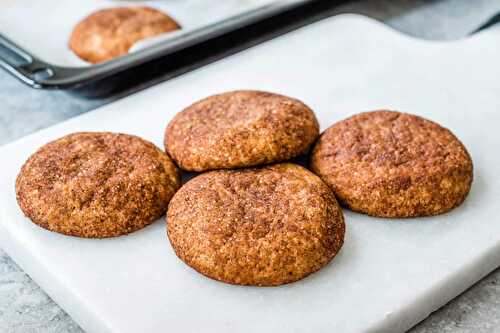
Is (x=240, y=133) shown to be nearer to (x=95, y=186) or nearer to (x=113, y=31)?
(x=95, y=186)

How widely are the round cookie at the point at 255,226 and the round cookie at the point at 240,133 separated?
4 centimetres

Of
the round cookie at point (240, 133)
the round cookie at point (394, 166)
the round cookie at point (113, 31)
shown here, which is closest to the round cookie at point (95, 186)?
the round cookie at point (240, 133)

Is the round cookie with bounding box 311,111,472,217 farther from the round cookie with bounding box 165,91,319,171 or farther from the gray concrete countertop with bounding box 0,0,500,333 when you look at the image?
the gray concrete countertop with bounding box 0,0,500,333

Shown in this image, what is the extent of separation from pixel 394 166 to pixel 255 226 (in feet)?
1.05

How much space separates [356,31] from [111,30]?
0.73 metres

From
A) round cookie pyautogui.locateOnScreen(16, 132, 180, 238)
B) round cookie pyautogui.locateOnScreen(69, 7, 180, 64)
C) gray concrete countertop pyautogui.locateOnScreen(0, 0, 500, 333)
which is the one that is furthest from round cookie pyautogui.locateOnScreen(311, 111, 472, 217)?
round cookie pyautogui.locateOnScreen(69, 7, 180, 64)

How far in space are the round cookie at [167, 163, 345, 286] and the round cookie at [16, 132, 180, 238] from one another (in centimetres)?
6

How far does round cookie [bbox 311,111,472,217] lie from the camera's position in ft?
4.32

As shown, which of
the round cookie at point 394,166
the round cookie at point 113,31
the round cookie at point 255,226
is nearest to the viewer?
the round cookie at point 255,226

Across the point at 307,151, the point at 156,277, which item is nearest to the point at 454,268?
the point at 307,151

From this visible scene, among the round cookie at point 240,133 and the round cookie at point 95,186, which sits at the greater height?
the round cookie at point 240,133

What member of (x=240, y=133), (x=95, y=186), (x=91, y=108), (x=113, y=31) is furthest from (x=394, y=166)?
(x=113, y=31)

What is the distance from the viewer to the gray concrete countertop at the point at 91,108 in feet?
3.99

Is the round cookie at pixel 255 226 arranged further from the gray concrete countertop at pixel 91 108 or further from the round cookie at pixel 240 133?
the gray concrete countertop at pixel 91 108
